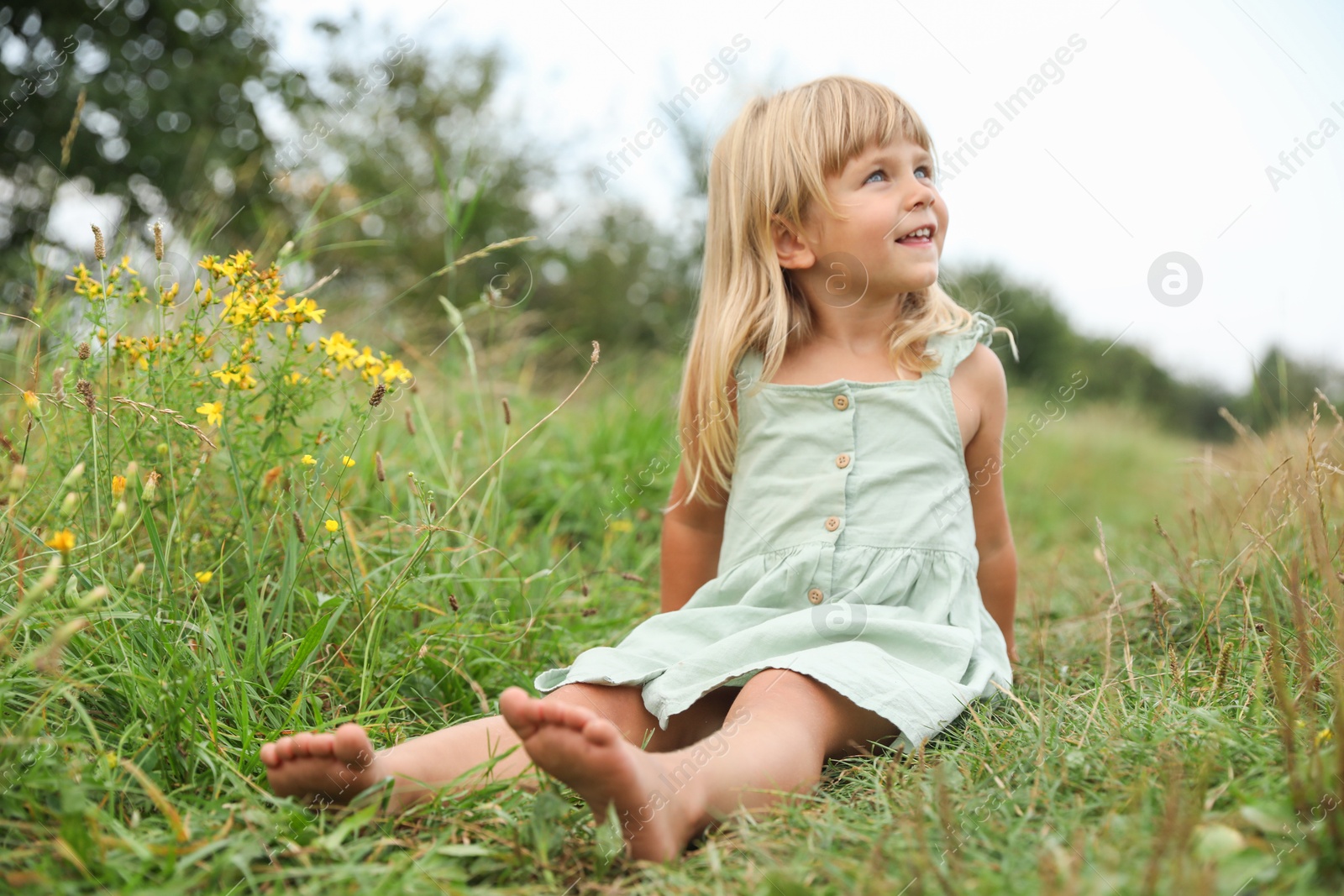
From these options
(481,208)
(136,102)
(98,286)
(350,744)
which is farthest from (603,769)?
(481,208)

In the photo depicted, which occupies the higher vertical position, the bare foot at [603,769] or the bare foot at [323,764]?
the bare foot at [603,769]

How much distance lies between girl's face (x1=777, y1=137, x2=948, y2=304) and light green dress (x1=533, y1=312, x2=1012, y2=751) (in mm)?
193

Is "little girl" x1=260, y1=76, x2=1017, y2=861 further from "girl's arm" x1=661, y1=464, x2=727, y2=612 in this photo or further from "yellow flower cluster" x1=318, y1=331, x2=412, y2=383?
"yellow flower cluster" x1=318, y1=331, x2=412, y2=383

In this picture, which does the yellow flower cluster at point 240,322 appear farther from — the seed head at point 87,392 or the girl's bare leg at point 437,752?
the girl's bare leg at point 437,752

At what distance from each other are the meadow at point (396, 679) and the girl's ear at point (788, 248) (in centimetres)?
74

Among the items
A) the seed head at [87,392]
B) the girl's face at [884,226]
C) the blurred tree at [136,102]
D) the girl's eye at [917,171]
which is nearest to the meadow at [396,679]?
the seed head at [87,392]

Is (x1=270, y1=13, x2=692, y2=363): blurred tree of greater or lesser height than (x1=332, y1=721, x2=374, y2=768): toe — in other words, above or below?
below

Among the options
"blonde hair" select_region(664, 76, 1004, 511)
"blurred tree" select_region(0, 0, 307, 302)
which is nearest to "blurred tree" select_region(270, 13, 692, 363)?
"blurred tree" select_region(0, 0, 307, 302)

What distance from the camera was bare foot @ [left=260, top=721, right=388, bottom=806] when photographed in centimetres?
123

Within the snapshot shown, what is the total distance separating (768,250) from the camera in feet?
6.98

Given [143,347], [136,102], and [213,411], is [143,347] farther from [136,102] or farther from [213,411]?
[136,102]

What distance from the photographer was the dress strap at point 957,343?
2012 millimetres

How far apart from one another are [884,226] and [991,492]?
26.0 inches

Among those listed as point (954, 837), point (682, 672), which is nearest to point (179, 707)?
point (682, 672)
